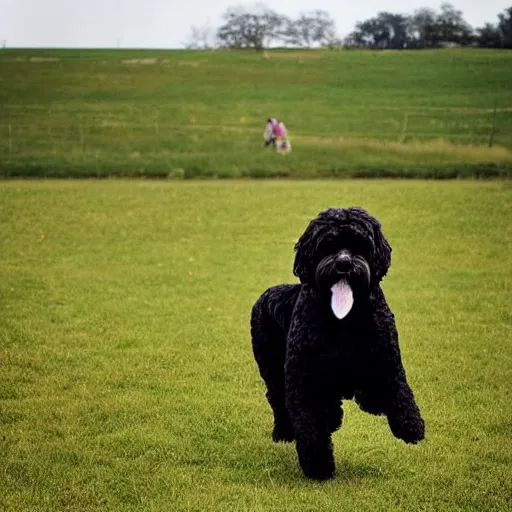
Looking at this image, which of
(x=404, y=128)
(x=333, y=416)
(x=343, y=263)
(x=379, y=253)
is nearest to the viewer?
(x=343, y=263)

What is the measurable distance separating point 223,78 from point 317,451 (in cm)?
4549

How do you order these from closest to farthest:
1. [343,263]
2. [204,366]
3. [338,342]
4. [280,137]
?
[343,263] → [338,342] → [204,366] → [280,137]

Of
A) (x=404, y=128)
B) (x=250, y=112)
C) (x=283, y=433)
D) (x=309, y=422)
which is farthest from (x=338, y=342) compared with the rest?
(x=250, y=112)

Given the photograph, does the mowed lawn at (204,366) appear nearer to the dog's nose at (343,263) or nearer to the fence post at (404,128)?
the dog's nose at (343,263)

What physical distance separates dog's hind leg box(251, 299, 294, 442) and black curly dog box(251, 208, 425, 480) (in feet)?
1.70

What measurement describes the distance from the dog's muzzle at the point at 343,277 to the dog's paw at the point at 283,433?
144cm

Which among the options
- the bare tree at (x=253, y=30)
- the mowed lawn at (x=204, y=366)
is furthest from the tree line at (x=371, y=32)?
the mowed lawn at (x=204, y=366)

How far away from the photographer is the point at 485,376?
25.9ft

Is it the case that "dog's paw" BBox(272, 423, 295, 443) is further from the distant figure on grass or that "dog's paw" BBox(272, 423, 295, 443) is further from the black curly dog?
the distant figure on grass

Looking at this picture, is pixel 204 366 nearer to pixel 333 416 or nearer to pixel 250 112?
pixel 333 416

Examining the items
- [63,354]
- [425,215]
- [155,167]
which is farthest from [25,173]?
[63,354]

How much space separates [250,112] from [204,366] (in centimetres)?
3394

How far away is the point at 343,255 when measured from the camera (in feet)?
15.5

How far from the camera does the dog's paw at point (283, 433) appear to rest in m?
6.03
